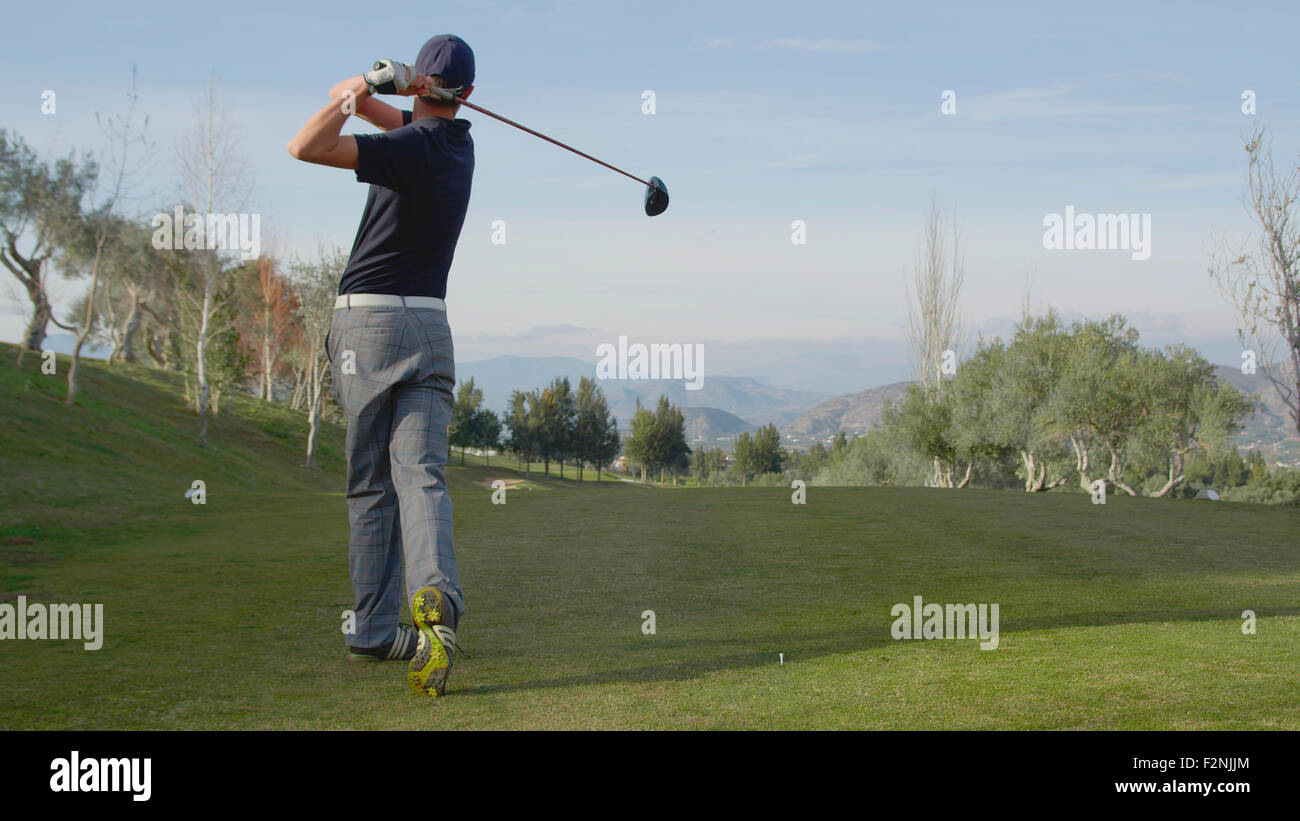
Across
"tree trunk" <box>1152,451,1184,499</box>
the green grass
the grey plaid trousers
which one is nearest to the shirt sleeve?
the grey plaid trousers

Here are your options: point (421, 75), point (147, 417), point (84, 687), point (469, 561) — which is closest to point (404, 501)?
point (84, 687)

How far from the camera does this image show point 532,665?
521cm

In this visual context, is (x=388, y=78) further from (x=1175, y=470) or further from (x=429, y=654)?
(x=1175, y=470)

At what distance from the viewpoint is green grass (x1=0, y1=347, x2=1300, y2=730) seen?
13.7 feet

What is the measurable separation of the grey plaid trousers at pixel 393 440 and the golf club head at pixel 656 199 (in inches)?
92.3

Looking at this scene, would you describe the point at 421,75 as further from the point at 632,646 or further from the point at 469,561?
the point at 469,561

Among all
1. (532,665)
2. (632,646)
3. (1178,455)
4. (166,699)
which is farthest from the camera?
(1178,455)

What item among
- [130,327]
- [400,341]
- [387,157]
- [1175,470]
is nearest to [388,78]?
[387,157]

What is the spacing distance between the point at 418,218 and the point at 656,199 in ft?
8.05

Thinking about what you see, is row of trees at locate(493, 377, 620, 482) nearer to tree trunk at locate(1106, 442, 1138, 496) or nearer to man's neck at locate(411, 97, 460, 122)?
tree trunk at locate(1106, 442, 1138, 496)

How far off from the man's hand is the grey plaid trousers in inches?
41.9

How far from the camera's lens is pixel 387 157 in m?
4.70
